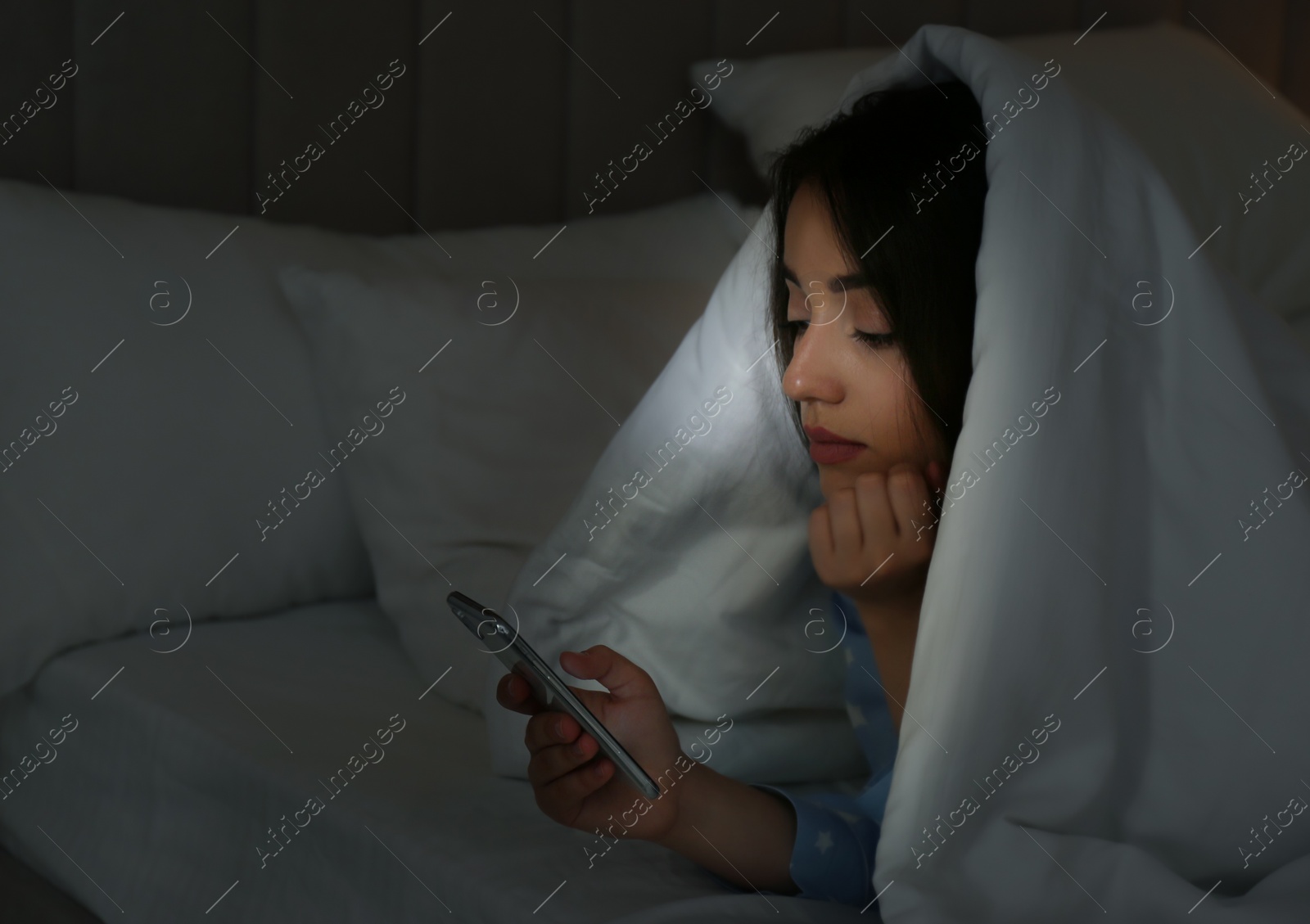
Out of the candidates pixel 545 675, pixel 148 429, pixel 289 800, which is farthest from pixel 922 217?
pixel 148 429

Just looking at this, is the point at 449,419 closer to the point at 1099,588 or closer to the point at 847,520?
the point at 847,520

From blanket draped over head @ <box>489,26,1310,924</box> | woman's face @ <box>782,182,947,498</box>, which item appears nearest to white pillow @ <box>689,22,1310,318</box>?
woman's face @ <box>782,182,947,498</box>

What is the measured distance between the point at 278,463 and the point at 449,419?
0.57 feet

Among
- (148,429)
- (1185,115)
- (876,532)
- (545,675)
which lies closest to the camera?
(545,675)

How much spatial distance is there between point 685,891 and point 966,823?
0.17m

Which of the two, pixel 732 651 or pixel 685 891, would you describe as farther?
pixel 732 651

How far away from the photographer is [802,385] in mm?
730

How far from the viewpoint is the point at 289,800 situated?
72 centimetres

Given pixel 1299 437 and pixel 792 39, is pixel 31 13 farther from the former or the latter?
pixel 1299 437

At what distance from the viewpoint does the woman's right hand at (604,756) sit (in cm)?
63

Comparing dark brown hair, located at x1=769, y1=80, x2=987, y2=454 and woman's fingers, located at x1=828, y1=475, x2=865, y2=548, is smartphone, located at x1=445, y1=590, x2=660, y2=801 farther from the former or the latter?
dark brown hair, located at x1=769, y1=80, x2=987, y2=454

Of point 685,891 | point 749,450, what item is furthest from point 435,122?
point 685,891

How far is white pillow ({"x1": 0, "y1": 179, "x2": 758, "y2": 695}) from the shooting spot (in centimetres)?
93

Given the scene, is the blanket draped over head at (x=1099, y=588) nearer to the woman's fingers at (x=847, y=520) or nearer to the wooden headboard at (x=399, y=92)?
the woman's fingers at (x=847, y=520)
